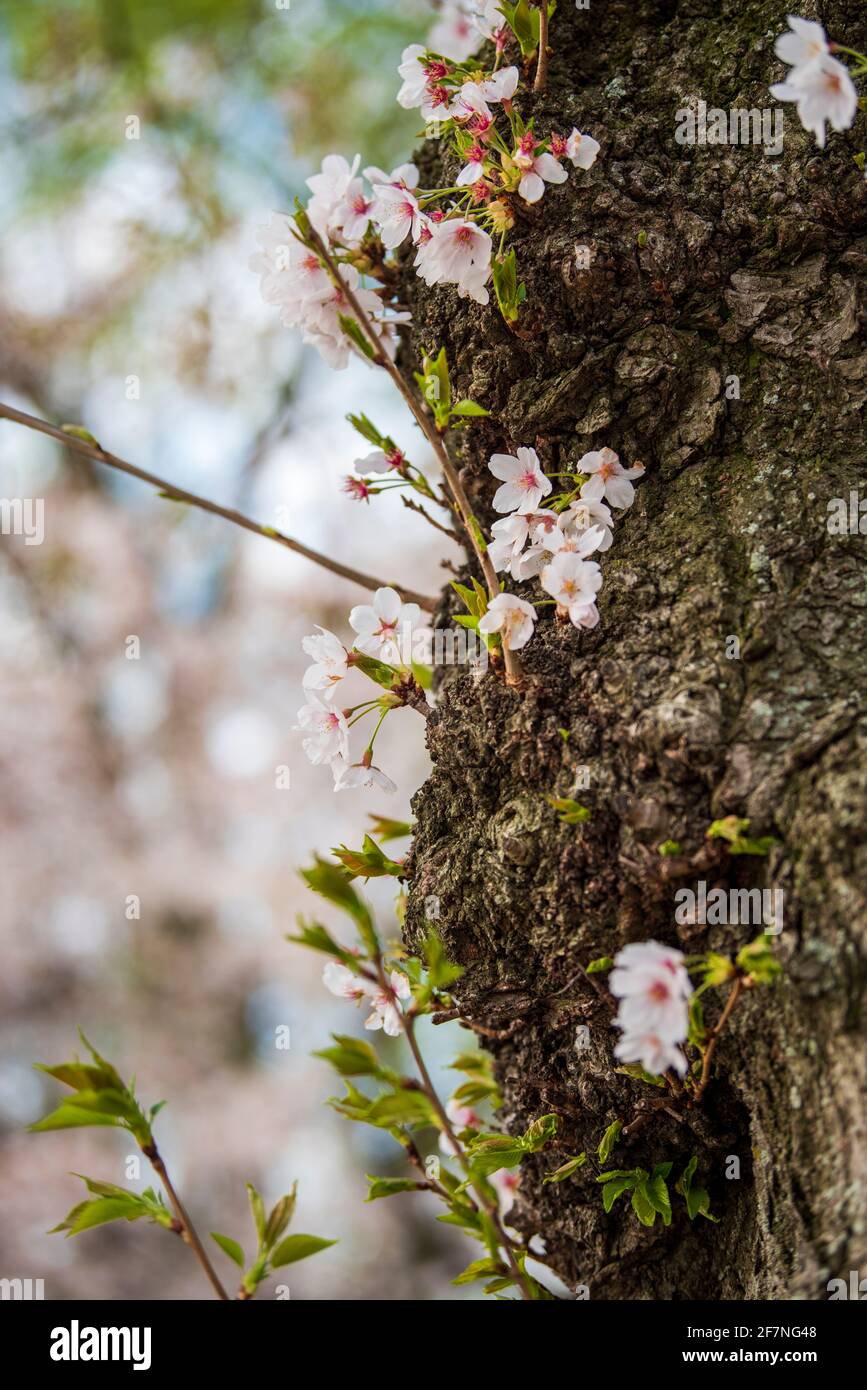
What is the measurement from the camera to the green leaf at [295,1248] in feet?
2.63

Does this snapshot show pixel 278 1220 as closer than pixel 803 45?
No

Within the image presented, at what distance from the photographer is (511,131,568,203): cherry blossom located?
0.90 metres

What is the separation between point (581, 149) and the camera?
3.01 feet

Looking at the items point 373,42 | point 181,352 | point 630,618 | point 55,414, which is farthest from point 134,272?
point 630,618

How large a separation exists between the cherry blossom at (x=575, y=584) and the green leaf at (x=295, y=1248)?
53cm

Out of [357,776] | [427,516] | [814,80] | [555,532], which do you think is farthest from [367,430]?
[814,80]

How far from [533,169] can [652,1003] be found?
2.30 ft

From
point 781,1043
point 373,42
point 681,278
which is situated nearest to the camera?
point 781,1043

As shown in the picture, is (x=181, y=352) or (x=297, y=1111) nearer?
(x=181, y=352)

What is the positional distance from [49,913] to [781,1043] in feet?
17.3

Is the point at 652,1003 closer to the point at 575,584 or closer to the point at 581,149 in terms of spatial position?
the point at 575,584
